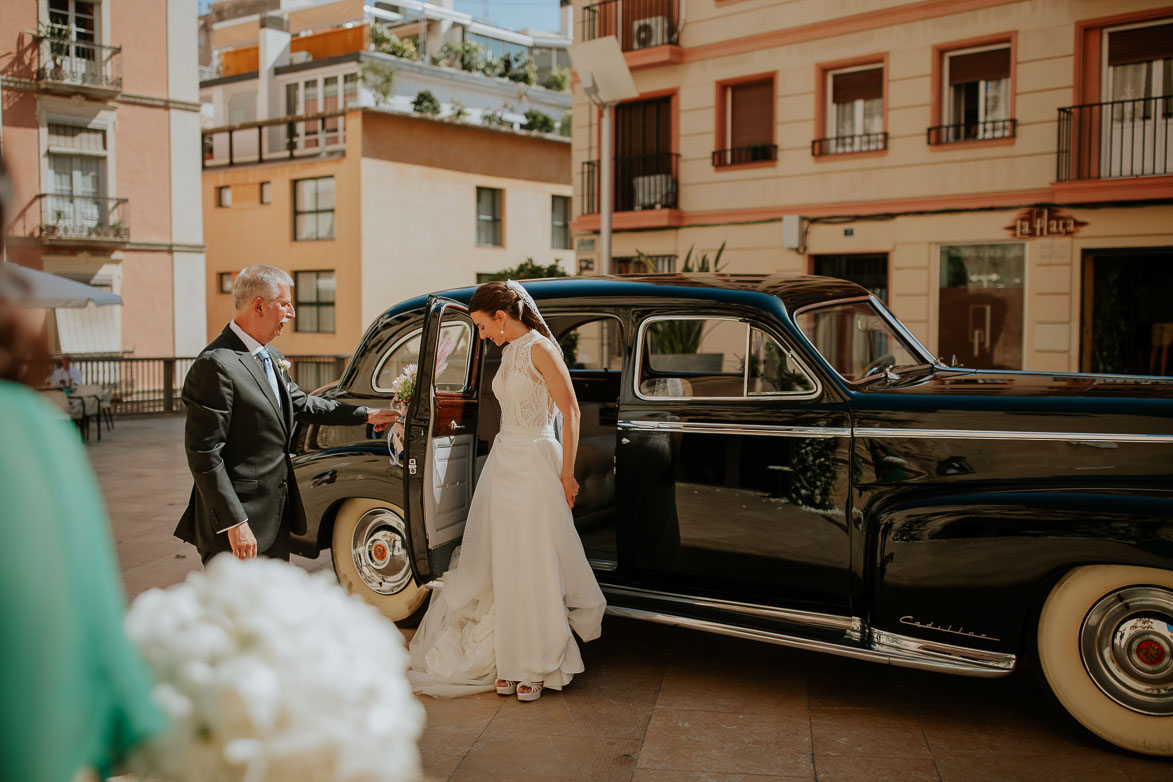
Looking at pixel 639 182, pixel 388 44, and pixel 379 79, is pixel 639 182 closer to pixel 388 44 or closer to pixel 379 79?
pixel 379 79

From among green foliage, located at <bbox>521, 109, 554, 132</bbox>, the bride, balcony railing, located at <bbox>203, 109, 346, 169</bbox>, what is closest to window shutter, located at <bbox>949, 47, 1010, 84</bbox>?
the bride

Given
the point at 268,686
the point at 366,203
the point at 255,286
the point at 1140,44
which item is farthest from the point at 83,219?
the point at 268,686

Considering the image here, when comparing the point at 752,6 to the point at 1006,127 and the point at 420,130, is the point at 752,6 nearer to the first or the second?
the point at 1006,127

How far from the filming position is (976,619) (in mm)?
4551

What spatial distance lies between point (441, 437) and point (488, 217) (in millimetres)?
27342

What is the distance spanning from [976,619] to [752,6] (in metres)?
16.7

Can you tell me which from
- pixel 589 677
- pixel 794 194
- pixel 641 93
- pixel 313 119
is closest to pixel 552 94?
pixel 313 119

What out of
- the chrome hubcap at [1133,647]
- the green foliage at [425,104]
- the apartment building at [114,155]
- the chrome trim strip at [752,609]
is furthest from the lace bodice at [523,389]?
the green foliage at [425,104]

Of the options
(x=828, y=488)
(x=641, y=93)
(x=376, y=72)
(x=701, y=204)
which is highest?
(x=376, y=72)

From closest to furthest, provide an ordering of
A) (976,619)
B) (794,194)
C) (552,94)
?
(976,619) → (794,194) → (552,94)

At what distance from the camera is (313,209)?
100ft

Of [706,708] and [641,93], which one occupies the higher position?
[641,93]

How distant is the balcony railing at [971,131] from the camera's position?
1636 cm

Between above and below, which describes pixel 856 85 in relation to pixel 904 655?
above
